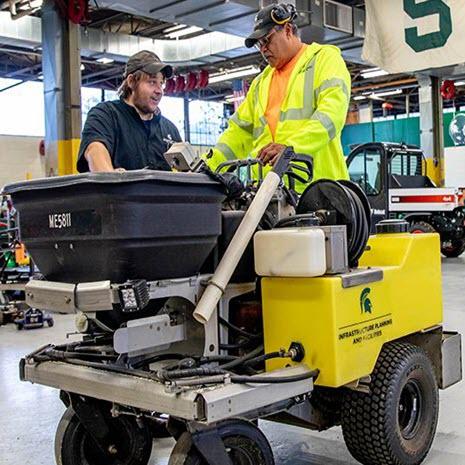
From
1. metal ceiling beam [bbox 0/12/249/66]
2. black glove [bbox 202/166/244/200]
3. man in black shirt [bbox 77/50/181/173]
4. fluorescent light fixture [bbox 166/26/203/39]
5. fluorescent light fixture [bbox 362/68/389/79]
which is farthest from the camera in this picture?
fluorescent light fixture [bbox 362/68/389/79]

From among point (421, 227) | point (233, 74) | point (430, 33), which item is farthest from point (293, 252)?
point (233, 74)

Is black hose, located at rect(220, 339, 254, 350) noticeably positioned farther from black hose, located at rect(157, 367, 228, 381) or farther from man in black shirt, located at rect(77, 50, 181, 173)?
man in black shirt, located at rect(77, 50, 181, 173)

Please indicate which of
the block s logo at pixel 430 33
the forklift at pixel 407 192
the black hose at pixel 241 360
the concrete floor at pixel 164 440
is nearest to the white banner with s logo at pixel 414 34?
the block s logo at pixel 430 33

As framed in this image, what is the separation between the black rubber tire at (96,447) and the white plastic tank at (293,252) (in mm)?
774

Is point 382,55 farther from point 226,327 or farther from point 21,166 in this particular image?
point 21,166

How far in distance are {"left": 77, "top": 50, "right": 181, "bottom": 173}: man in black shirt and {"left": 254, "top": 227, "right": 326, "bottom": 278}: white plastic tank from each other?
615 millimetres

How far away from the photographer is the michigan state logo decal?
2107 millimetres

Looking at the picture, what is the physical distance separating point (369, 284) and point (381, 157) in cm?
735

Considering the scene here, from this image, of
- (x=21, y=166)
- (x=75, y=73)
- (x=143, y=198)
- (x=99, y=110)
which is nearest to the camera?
(x=143, y=198)

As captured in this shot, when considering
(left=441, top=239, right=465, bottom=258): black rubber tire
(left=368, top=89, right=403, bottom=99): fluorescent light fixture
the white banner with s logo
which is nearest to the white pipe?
the white banner with s logo

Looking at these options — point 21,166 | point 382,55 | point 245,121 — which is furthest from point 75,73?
point 21,166

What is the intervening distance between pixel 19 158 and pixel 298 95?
41.8 ft

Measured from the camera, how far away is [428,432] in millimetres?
2465

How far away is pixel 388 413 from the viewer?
7.19ft
